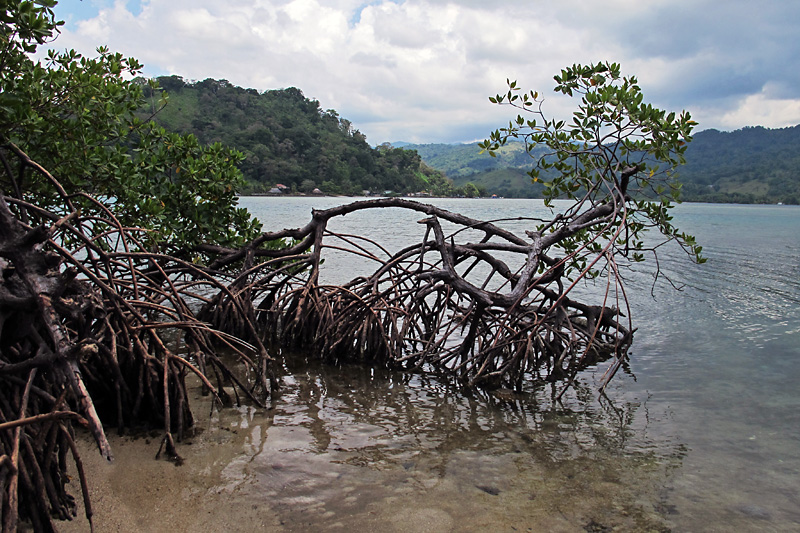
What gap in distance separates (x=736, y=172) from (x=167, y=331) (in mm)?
108142

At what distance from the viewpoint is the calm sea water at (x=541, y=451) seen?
3094mm

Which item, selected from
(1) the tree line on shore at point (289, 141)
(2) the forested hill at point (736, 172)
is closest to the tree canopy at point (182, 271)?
(1) the tree line on shore at point (289, 141)

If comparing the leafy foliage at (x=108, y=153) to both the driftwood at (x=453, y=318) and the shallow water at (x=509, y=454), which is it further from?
the shallow water at (x=509, y=454)

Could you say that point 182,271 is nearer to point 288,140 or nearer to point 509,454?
point 509,454

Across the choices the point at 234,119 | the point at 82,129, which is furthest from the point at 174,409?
the point at 234,119

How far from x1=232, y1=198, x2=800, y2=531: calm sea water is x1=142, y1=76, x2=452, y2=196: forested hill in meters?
54.9

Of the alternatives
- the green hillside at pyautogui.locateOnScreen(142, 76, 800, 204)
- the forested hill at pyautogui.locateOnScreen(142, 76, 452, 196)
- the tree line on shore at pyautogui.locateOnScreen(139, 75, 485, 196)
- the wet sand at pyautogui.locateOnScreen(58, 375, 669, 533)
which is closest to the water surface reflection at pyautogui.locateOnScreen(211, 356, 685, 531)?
the wet sand at pyautogui.locateOnScreen(58, 375, 669, 533)

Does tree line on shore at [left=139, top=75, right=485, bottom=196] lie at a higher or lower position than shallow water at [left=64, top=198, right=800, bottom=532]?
higher

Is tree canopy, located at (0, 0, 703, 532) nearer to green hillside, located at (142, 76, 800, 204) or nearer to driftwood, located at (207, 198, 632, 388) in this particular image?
driftwood, located at (207, 198, 632, 388)

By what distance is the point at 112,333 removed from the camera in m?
3.54

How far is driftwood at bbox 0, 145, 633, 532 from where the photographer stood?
2590mm

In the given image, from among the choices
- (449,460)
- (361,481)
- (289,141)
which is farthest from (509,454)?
(289,141)

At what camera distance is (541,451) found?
12.7 feet

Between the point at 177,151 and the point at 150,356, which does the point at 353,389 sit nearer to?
the point at 150,356
